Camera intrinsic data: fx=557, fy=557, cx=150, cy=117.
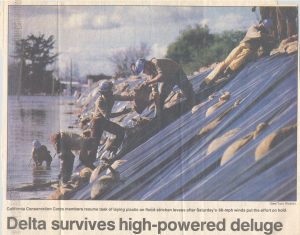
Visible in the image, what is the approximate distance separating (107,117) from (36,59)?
0.25m

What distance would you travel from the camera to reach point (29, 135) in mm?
1546

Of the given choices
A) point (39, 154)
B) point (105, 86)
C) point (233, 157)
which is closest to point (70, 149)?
point (39, 154)

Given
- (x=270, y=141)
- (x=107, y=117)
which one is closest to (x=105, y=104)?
(x=107, y=117)

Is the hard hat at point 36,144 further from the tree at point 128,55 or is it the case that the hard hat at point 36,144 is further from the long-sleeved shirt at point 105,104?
the tree at point 128,55

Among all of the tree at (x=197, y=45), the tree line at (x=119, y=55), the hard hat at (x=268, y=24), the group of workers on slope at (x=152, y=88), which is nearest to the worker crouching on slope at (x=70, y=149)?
the group of workers on slope at (x=152, y=88)

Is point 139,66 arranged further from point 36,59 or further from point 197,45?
point 36,59

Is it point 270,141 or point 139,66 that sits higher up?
point 139,66

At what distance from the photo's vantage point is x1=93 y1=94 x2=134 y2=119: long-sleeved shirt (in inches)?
61.4

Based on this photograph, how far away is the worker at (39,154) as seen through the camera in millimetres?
1544

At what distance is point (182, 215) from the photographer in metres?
1.54

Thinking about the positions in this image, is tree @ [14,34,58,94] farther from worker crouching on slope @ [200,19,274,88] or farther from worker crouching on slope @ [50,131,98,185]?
worker crouching on slope @ [200,19,274,88]

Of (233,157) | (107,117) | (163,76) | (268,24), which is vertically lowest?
(233,157)

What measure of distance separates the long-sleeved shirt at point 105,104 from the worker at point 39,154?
17 centimetres

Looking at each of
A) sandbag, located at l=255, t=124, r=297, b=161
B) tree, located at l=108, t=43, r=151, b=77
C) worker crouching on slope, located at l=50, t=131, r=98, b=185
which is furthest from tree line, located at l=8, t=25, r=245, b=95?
sandbag, located at l=255, t=124, r=297, b=161
